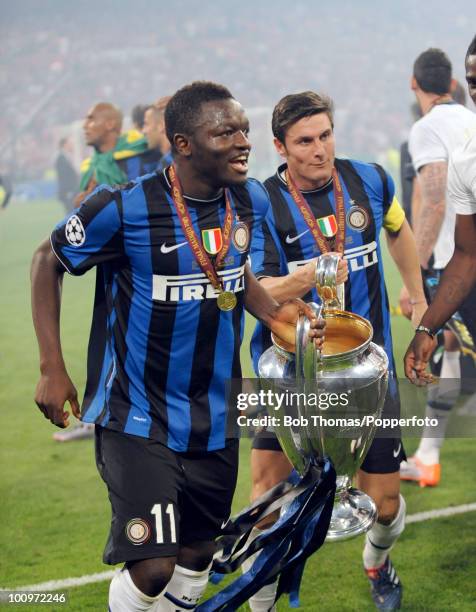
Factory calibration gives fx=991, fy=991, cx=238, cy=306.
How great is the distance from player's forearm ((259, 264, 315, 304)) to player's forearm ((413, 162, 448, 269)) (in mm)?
1753

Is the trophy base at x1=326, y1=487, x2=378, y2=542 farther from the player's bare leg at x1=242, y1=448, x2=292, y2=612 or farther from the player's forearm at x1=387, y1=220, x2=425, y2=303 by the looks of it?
the player's forearm at x1=387, y1=220, x2=425, y2=303

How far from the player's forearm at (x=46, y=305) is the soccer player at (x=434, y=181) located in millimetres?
2428

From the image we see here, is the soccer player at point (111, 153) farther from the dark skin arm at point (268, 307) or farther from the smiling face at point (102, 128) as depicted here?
the dark skin arm at point (268, 307)

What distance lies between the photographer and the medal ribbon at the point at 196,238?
2.96m

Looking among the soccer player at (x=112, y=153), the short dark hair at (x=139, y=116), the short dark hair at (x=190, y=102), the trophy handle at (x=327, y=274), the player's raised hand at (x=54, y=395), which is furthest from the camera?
the short dark hair at (x=139, y=116)

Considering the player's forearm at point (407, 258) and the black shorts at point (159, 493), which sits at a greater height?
the player's forearm at point (407, 258)

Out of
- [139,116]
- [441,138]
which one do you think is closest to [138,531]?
[441,138]

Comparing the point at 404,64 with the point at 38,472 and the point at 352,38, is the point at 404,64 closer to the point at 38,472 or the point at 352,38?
the point at 352,38

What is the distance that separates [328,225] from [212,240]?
68 cm

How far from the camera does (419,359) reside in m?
3.48

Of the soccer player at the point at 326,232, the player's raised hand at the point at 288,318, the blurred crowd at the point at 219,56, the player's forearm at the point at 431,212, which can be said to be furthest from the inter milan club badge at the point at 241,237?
the blurred crowd at the point at 219,56

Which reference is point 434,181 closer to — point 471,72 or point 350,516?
point 471,72

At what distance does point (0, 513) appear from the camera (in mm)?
4969

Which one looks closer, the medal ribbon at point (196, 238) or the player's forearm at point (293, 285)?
the medal ribbon at point (196, 238)
